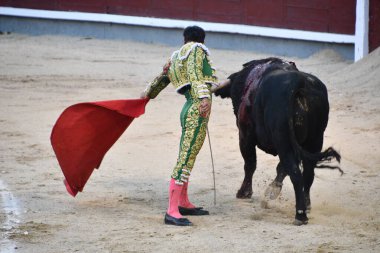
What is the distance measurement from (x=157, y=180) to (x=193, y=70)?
150 centimetres

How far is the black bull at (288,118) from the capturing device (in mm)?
4887

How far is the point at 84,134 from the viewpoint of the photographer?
18.4ft

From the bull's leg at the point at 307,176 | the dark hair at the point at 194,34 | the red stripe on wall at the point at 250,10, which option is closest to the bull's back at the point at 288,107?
the bull's leg at the point at 307,176

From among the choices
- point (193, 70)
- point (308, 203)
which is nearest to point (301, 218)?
point (308, 203)

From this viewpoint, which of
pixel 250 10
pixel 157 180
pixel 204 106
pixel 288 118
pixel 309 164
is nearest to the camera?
pixel 288 118

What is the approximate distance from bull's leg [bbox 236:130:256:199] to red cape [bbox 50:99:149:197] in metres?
0.62

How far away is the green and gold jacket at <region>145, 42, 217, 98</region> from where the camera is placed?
495 cm

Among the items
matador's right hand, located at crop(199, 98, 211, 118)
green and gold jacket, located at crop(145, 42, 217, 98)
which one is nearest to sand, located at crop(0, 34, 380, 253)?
matador's right hand, located at crop(199, 98, 211, 118)

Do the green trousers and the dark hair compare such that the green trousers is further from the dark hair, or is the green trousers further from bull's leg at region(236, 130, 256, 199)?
bull's leg at region(236, 130, 256, 199)

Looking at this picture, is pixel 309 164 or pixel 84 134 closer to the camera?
pixel 309 164

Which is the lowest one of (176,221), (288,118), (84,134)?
(176,221)

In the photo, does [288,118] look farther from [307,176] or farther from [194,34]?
[194,34]

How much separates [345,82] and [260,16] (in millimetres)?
2809

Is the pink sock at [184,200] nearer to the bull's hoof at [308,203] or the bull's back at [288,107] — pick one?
the bull's back at [288,107]
